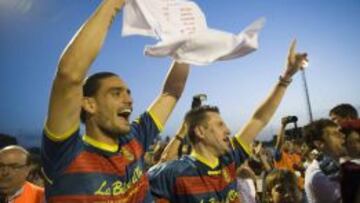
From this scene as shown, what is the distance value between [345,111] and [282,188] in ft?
5.24

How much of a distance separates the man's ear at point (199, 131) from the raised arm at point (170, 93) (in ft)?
1.82

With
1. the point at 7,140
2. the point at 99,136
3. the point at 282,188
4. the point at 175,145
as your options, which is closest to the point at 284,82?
the point at 282,188

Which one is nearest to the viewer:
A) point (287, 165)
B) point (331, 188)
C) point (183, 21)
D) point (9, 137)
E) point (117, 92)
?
point (117, 92)

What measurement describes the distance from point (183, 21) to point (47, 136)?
1206 mm

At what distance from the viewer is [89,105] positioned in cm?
234

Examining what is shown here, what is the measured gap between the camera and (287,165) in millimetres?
8594

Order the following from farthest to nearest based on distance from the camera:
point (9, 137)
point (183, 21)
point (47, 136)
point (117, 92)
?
1. point (9, 137)
2. point (183, 21)
3. point (117, 92)
4. point (47, 136)

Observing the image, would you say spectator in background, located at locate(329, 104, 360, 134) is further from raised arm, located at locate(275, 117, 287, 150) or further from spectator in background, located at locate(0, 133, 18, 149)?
spectator in background, located at locate(0, 133, 18, 149)

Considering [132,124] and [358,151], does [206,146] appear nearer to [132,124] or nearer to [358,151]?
[132,124]

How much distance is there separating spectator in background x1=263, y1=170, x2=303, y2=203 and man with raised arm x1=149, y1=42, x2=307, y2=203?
0.86 metres

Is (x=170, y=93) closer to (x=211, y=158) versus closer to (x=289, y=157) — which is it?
(x=211, y=158)

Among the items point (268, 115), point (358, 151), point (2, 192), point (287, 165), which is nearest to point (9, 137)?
point (2, 192)

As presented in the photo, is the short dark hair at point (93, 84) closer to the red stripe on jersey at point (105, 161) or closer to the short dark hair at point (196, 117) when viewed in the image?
the red stripe on jersey at point (105, 161)

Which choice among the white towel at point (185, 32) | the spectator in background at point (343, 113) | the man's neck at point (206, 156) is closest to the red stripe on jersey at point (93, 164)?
the white towel at point (185, 32)
